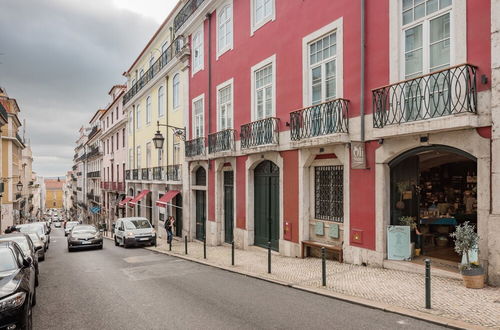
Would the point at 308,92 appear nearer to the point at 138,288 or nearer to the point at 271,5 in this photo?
the point at 271,5

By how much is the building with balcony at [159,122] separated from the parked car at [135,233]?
5.90 feet

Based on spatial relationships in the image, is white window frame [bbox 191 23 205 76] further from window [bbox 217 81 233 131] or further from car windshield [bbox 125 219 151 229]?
car windshield [bbox 125 219 151 229]

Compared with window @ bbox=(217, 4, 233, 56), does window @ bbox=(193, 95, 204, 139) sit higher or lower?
lower

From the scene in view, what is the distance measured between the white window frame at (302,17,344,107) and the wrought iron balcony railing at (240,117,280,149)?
5.44 feet

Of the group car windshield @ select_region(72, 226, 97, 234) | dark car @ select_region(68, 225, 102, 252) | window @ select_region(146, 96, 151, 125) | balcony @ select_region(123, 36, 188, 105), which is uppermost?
balcony @ select_region(123, 36, 188, 105)

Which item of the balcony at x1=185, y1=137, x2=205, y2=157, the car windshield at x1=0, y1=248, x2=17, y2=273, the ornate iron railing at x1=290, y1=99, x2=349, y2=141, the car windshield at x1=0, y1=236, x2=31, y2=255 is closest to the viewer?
the car windshield at x1=0, y1=248, x2=17, y2=273

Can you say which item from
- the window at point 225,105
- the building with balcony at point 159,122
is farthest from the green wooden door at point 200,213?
the window at point 225,105

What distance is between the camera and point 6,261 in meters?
6.60

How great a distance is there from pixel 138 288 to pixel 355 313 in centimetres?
523

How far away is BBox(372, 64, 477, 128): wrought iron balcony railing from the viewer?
24.4 ft

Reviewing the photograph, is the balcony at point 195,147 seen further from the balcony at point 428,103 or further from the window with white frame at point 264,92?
the balcony at point 428,103

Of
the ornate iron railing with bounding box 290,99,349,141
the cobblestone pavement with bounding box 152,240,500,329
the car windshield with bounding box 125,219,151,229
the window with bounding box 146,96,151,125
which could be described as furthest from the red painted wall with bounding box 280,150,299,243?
the window with bounding box 146,96,151,125

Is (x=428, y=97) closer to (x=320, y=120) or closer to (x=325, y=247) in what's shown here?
(x=320, y=120)

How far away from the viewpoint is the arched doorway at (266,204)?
13.8 metres
